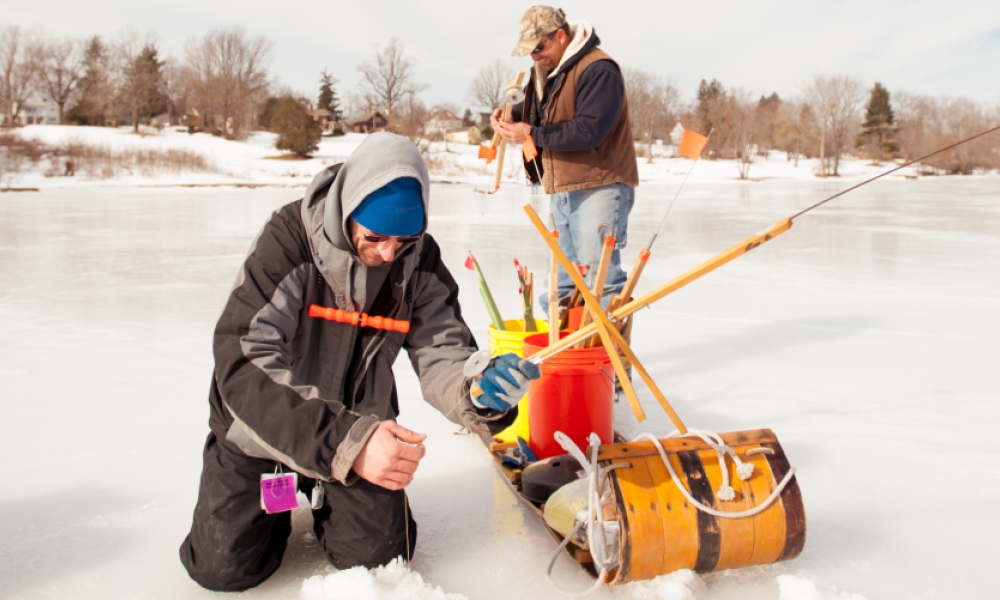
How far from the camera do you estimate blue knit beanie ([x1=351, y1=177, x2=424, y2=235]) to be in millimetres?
1424

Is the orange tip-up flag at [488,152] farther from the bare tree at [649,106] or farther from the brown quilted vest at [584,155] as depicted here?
the bare tree at [649,106]

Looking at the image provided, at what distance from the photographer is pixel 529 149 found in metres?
3.11

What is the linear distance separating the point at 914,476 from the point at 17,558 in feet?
7.89

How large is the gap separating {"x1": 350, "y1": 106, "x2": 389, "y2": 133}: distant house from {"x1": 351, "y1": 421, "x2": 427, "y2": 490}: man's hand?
42494 mm

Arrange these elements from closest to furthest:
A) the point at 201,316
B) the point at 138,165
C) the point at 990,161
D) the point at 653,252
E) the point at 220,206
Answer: the point at 201,316, the point at 653,252, the point at 220,206, the point at 138,165, the point at 990,161

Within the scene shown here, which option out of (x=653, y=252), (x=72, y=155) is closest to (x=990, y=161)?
(x=653, y=252)

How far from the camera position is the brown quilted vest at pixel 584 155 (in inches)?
116

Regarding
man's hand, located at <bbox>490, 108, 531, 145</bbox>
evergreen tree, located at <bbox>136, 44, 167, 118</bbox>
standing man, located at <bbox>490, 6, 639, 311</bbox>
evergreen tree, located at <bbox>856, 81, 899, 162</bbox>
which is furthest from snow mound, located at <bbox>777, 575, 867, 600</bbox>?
evergreen tree, located at <bbox>856, 81, 899, 162</bbox>

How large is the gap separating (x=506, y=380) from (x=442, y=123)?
159ft

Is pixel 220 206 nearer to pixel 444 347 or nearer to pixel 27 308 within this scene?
pixel 27 308

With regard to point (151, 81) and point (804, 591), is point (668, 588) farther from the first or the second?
point (151, 81)

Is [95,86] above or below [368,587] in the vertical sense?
above

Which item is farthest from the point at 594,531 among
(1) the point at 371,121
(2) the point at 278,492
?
(1) the point at 371,121

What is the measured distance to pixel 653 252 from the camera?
278 inches
